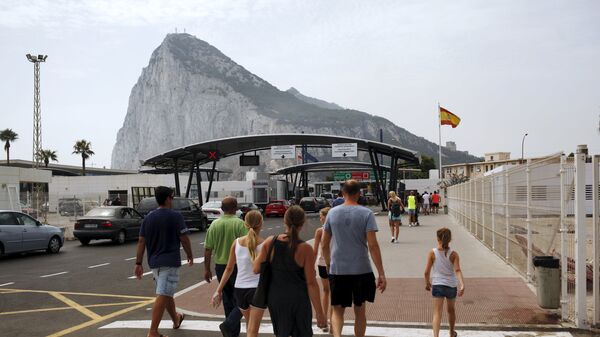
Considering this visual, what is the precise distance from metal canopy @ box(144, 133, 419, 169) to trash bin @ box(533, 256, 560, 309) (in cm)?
3624

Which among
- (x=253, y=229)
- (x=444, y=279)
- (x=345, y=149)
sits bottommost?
(x=444, y=279)

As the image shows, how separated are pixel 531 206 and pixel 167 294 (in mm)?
6019

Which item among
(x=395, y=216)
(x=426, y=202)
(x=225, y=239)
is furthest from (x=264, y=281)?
(x=426, y=202)

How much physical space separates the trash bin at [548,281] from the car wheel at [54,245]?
15.2 metres

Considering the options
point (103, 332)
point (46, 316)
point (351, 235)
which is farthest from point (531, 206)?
point (46, 316)

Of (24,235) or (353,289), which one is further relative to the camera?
(24,235)

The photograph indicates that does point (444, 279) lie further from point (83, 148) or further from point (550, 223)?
point (83, 148)

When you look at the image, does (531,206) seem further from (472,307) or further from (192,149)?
(192,149)

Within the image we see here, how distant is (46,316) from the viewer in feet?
27.4

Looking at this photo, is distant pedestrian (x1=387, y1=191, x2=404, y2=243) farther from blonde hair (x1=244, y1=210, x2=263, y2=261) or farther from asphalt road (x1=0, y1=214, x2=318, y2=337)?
blonde hair (x1=244, y1=210, x2=263, y2=261)

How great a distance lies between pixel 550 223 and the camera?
8.29m

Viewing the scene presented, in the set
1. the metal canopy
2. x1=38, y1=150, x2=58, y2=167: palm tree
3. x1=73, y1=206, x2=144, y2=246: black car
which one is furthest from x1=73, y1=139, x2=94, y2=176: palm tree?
x1=73, y1=206, x2=144, y2=246: black car

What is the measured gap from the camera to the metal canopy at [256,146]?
45.1 metres

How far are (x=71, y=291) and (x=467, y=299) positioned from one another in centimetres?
710
